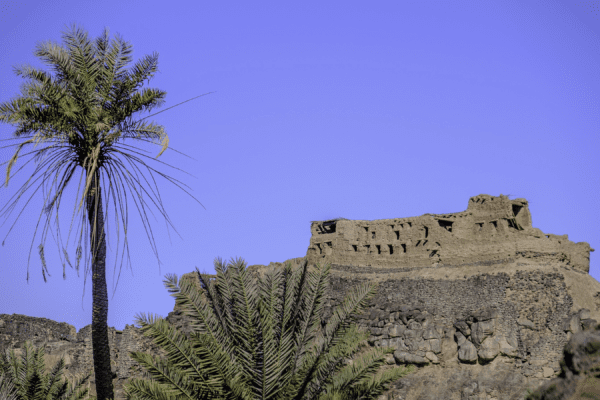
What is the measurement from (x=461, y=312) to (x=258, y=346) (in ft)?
60.5

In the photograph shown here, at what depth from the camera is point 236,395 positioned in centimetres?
1284

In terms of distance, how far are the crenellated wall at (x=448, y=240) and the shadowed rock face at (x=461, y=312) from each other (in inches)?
2.3

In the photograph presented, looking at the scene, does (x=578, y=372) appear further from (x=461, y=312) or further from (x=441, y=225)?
(x=441, y=225)

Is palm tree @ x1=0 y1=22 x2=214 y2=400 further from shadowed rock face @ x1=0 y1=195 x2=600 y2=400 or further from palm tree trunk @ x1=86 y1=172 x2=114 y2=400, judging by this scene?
shadowed rock face @ x1=0 y1=195 x2=600 y2=400

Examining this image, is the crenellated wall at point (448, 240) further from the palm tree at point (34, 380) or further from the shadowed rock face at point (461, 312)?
the palm tree at point (34, 380)

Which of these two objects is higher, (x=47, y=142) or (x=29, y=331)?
(x=47, y=142)

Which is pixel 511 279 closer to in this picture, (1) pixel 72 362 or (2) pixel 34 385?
(1) pixel 72 362

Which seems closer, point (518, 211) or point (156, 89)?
point (156, 89)

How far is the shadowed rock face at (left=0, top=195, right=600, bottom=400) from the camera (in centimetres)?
2367

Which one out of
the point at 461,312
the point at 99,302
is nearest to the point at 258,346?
the point at 99,302

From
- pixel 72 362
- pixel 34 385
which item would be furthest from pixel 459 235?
pixel 34 385

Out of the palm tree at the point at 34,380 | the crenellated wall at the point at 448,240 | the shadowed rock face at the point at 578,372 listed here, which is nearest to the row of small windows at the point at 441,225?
the crenellated wall at the point at 448,240

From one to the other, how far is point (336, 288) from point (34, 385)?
1952 centimetres

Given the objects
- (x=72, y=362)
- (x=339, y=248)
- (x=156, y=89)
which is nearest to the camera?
(x=156, y=89)
